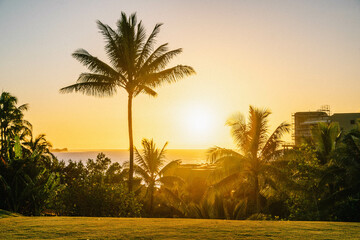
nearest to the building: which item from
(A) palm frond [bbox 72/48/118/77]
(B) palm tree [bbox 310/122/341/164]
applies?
(B) palm tree [bbox 310/122/341/164]

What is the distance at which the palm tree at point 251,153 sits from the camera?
2139 cm

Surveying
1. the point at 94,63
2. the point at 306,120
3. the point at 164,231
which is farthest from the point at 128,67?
the point at 306,120

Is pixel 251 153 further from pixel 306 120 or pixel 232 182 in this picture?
pixel 306 120

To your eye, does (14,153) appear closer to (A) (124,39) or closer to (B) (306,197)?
(A) (124,39)

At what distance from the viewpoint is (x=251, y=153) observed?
2191 centimetres

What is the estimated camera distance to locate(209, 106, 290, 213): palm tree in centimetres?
2139

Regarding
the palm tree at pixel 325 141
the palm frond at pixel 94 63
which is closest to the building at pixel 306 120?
the palm tree at pixel 325 141

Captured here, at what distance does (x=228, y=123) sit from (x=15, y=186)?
1366 centimetres

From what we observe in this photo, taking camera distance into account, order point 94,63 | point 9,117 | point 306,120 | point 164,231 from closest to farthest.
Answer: point 164,231 < point 94,63 < point 9,117 < point 306,120

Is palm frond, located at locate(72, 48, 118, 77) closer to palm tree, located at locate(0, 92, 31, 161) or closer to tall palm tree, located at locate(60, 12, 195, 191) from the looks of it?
tall palm tree, located at locate(60, 12, 195, 191)

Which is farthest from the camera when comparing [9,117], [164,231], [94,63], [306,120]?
[306,120]

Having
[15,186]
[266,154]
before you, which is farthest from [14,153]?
[266,154]

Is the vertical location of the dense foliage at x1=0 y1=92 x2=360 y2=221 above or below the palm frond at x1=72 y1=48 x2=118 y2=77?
below

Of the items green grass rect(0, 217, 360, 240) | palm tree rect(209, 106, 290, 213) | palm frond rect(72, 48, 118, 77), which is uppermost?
palm frond rect(72, 48, 118, 77)
